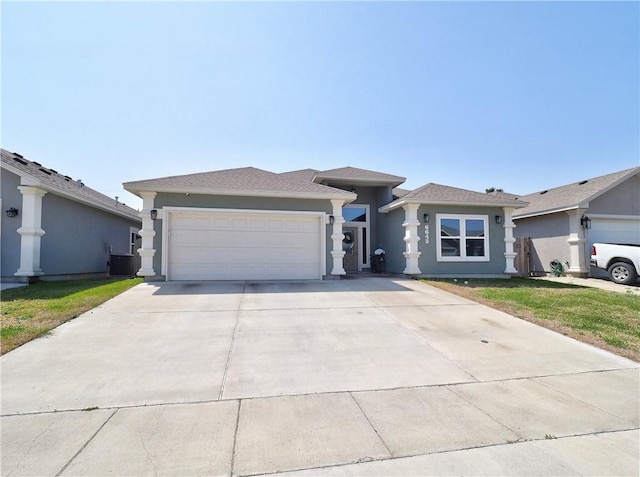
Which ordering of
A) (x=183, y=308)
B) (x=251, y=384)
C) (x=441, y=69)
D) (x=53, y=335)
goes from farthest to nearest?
(x=441, y=69) → (x=183, y=308) → (x=53, y=335) → (x=251, y=384)

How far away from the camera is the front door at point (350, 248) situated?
45.9 feet

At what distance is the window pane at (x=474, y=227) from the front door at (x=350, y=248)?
4.56 meters

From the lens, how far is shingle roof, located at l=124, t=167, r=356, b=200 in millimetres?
9867

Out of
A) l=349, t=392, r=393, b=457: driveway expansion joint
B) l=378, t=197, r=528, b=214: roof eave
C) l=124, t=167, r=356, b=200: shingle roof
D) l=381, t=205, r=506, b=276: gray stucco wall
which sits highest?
l=124, t=167, r=356, b=200: shingle roof

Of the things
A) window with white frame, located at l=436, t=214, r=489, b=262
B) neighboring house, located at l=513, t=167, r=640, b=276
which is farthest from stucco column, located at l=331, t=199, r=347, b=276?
neighboring house, located at l=513, t=167, r=640, b=276

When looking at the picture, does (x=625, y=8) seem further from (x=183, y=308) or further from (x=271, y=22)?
(x=183, y=308)

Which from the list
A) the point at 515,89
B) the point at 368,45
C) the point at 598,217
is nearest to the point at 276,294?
the point at 368,45

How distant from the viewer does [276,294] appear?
8.30 m

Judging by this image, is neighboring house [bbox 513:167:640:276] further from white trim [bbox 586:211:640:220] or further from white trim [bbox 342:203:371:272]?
white trim [bbox 342:203:371:272]

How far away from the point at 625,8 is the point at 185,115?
12.5m

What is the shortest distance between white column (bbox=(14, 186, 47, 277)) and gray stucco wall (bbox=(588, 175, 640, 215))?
68.5 feet

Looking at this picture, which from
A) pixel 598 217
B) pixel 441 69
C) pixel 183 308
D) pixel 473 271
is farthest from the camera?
pixel 598 217

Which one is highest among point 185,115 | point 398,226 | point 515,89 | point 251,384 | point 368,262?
point 515,89

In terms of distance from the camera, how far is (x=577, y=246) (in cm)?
1338
